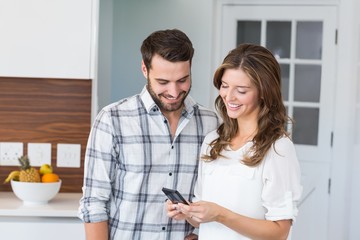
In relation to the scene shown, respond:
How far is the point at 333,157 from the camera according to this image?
5250 millimetres

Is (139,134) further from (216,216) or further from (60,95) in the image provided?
(60,95)

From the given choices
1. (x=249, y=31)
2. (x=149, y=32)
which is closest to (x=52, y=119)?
(x=149, y=32)

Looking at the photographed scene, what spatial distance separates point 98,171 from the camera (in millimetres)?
2455

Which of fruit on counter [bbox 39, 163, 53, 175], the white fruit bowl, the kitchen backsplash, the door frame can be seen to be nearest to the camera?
the white fruit bowl

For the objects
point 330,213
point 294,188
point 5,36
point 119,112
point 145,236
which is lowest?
point 330,213

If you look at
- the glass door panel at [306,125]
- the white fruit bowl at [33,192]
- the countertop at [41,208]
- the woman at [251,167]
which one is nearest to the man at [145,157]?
the woman at [251,167]

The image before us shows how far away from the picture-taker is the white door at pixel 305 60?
525cm

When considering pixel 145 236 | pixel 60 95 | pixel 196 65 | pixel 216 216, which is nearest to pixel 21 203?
pixel 60 95

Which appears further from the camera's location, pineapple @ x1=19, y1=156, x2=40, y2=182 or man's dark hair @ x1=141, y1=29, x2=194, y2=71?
pineapple @ x1=19, y1=156, x2=40, y2=182

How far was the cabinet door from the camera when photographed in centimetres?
334

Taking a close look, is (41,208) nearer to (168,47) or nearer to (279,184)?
(168,47)

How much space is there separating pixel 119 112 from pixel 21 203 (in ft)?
3.54

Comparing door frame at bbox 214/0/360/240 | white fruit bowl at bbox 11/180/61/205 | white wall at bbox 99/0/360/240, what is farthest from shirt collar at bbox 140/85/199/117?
door frame at bbox 214/0/360/240

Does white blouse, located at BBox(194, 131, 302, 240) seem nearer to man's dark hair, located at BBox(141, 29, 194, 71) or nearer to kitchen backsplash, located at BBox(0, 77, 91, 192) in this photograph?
man's dark hair, located at BBox(141, 29, 194, 71)
